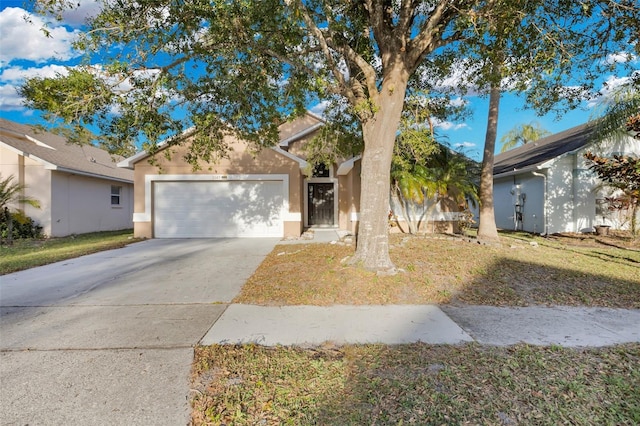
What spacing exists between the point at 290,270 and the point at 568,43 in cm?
699

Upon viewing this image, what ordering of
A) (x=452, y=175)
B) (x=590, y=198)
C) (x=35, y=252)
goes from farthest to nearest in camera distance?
(x=590, y=198) < (x=452, y=175) < (x=35, y=252)

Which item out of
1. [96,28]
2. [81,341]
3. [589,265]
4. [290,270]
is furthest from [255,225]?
[589,265]

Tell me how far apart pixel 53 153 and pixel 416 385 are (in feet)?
58.4

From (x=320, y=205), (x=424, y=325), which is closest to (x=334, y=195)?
(x=320, y=205)

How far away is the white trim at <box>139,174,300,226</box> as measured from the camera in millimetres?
12203

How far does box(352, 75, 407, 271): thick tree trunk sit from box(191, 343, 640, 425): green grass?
2.64 metres

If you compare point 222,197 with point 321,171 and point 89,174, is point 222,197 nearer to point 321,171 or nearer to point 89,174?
point 321,171

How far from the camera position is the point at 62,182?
13.5 metres

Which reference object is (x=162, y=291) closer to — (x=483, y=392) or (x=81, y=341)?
(x=81, y=341)

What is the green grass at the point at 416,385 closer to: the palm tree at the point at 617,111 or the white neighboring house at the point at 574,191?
the palm tree at the point at 617,111

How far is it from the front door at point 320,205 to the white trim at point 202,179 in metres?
2.30

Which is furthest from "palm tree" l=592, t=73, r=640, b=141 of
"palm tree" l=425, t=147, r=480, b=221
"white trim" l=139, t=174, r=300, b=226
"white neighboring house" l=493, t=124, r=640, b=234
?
"white trim" l=139, t=174, r=300, b=226

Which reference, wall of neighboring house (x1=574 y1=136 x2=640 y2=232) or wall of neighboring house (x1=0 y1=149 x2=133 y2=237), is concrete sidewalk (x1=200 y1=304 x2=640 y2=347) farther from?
wall of neighboring house (x1=0 y1=149 x2=133 y2=237)

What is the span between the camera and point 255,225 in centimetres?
1249
